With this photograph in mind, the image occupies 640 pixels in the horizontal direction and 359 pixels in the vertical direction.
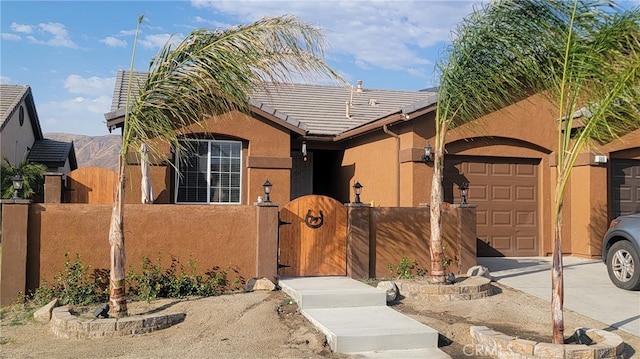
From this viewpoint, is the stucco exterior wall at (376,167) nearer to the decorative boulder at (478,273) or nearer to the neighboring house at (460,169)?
the neighboring house at (460,169)

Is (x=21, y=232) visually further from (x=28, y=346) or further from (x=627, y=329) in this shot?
(x=627, y=329)

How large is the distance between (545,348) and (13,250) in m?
7.75

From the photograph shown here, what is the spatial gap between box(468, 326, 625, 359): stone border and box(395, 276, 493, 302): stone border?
91.0 inches

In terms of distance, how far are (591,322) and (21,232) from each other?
8.65 metres

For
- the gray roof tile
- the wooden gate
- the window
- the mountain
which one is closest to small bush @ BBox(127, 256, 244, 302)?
the wooden gate

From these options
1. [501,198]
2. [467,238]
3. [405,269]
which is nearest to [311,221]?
[405,269]

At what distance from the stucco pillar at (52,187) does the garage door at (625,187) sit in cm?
1281

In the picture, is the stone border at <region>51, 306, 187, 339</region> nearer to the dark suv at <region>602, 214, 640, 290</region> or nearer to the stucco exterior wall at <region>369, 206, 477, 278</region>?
the stucco exterior wall at <region>369, 206, 477, 278</region>

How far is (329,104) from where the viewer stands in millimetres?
18453

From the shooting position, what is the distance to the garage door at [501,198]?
1334 cm

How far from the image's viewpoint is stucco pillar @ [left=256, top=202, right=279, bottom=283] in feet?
31.8

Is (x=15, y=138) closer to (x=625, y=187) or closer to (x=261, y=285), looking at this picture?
(x=261, y=285)

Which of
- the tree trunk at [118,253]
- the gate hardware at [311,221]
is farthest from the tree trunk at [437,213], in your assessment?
the tree trunk at [118,253]

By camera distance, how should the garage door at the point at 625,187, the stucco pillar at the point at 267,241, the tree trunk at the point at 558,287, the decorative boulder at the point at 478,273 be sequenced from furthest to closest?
the garage door at the point at 625,187
the decorative boulder at the point at 478,273
the stucco pillar at the point at 267,241
the tree trunk at the point at 558,287
